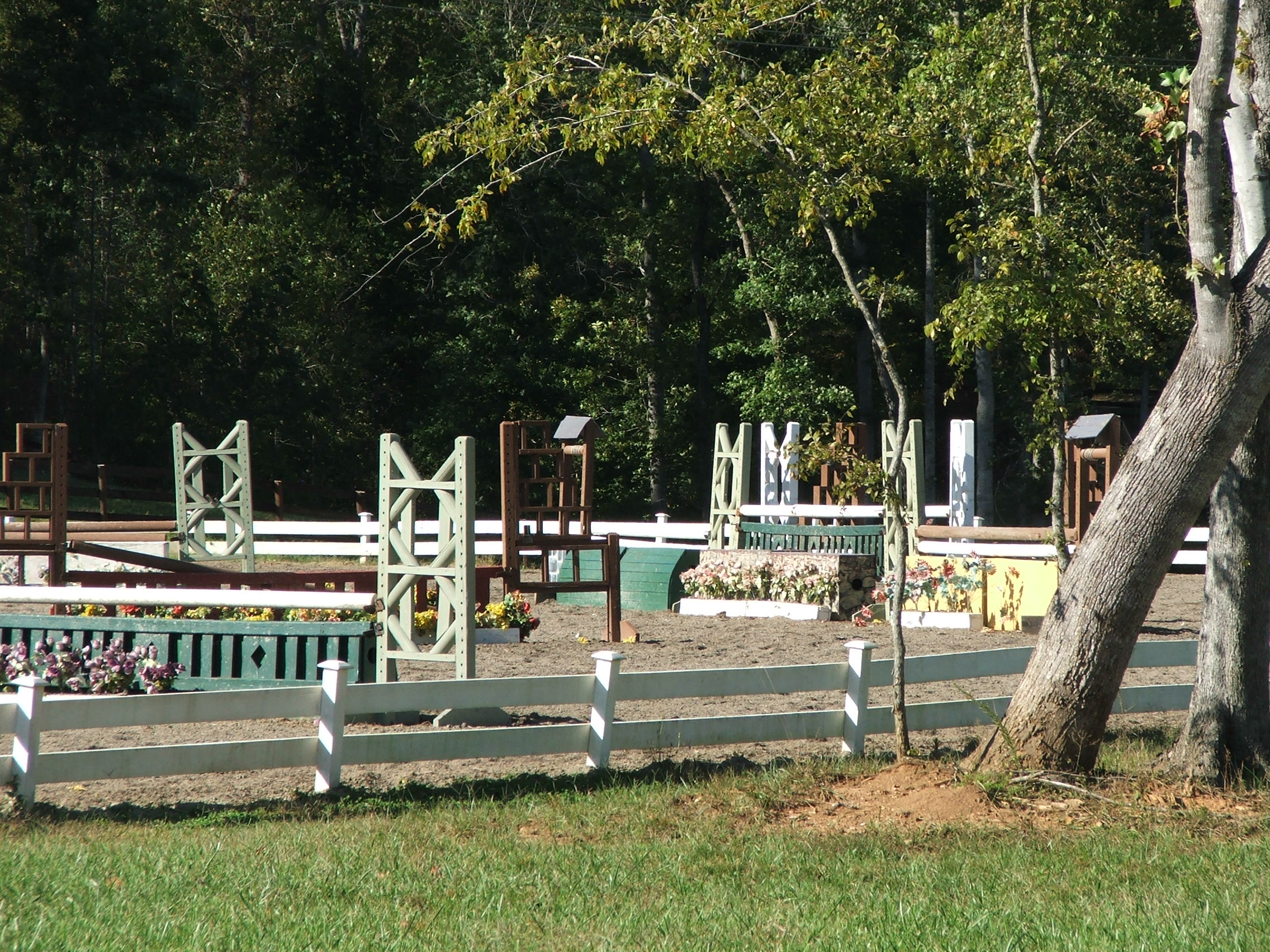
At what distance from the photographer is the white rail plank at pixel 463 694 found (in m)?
6.75

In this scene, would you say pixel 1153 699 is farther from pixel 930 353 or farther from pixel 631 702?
pixel 930 353

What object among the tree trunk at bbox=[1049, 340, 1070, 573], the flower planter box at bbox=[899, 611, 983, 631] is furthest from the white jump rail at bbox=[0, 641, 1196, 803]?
the flower planter box at bbox=[899, 611, 983, 631]

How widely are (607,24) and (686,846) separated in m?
5.05

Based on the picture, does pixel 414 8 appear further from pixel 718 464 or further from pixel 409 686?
pixel 409 686

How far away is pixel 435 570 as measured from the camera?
28.2 feet

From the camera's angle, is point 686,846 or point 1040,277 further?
point 1040,277

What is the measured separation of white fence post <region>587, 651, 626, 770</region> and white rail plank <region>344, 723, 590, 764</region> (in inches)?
4.3

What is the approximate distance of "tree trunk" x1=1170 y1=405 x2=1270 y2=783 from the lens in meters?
6.88

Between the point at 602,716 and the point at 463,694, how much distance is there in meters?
0.82

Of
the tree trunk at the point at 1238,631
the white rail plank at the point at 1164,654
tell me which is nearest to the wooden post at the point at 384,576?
the tree trunk at the point at 1238,631

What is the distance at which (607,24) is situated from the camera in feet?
26.6

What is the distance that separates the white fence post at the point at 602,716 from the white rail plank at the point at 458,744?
110mm

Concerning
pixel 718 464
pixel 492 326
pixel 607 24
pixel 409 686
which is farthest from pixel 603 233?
pixel 409 686

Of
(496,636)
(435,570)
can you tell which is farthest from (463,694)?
(496,636)
